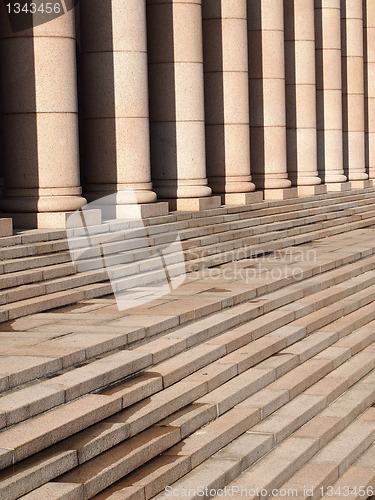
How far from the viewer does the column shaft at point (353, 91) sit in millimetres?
44250

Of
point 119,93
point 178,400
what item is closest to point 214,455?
point 178,400

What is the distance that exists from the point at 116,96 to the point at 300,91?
47.8ft

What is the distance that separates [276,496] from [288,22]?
28683 mm

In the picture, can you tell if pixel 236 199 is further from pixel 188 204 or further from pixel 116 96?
pixel 116 96

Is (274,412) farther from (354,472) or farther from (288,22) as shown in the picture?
(288,22)

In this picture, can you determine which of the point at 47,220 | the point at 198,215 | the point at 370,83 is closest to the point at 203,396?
the point at 47,220

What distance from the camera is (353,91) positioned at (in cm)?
4516

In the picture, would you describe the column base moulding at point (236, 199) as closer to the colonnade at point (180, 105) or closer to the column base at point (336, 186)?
the colonnade at point (180, 105)

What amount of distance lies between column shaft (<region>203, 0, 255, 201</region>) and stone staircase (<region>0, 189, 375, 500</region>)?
32.2 feet

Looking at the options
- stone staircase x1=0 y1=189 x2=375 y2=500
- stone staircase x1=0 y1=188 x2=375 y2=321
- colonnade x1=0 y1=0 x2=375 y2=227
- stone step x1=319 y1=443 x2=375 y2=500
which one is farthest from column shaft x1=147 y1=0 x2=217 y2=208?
stone step x1=319 y1=443 x2=375 y2=500

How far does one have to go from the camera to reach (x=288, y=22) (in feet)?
127

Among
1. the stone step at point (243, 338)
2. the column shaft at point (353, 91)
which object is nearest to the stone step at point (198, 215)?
the column shaft at point (353, 91)

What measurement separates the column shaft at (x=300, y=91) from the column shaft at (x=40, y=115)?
17.1 meters

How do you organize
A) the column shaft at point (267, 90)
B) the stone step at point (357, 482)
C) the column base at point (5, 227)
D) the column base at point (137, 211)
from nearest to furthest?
the stone step at point (357, 482) → the column base at point (5, 227) → the column base at point (137, 211) → the column shaft at point (267, 90)
